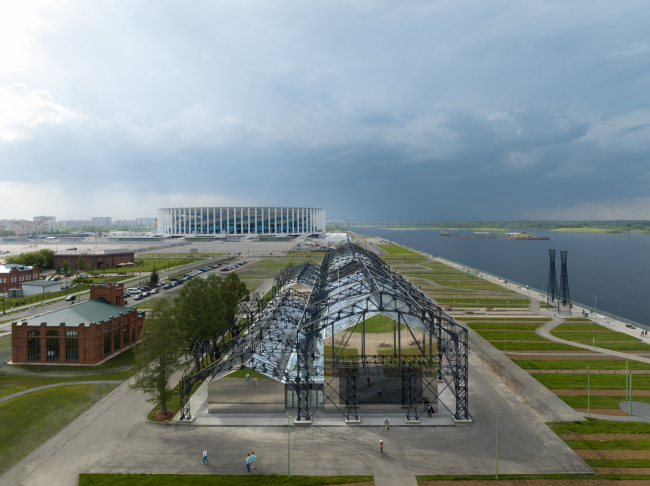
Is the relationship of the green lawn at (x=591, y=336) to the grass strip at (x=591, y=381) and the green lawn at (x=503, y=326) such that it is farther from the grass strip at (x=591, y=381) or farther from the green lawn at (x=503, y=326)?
the grass strip at (x=591, y=381)

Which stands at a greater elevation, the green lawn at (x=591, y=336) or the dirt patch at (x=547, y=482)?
the green lawn at (x=591, y=336)

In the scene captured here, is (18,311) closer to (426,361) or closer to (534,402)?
(426,361)

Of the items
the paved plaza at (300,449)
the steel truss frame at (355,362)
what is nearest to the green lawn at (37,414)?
the paved plaza at (300,449)

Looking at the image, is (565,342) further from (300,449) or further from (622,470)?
(300,449)

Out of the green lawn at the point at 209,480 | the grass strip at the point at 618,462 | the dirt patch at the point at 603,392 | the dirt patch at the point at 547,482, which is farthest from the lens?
the dirt patch at the point at 603,392

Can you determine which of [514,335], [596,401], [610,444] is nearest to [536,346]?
[514,335]

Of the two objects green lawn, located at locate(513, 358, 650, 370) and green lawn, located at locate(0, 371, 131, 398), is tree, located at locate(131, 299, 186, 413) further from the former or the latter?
green lawn, located at locate(513, 358, 650, 370)

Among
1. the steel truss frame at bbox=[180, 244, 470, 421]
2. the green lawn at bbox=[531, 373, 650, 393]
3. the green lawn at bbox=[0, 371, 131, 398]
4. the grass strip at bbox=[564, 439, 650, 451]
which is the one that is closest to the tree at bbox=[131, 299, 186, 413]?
the steel truss frame at bbox=[180, 244, 470, 421]

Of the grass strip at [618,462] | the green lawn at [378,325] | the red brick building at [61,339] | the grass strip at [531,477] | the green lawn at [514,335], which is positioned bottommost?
the grass strip at [531,477]

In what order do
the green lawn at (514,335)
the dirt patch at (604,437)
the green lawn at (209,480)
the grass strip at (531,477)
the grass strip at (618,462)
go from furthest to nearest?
the green lawn at (514,335), the dirt patch at (604,437), the grass strip at (618,462), the grass strip at (531,477), the green lawn at (209,480)
